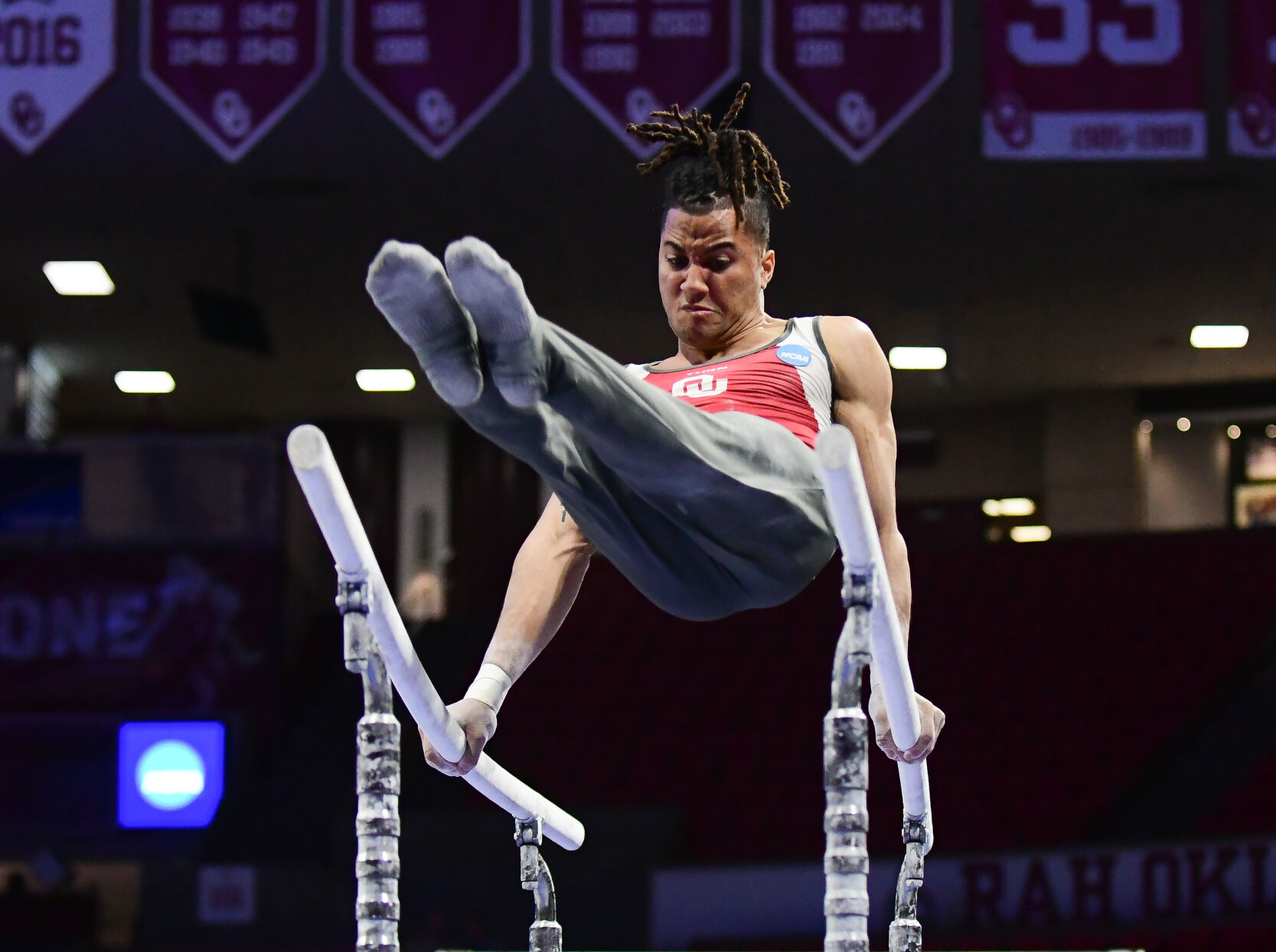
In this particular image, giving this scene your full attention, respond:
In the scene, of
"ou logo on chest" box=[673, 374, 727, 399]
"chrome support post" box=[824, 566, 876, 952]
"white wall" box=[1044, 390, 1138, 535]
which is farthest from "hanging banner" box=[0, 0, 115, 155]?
"white wall" box=[1044, 390, 1138, 535]

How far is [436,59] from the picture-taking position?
8805mm

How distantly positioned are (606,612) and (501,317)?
1064 centimetres

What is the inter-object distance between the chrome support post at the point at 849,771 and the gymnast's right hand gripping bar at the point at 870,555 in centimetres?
5

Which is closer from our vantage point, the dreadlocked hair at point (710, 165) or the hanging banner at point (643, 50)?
the dreadlocked hair at point (710, 165)

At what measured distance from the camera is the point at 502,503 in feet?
56.7

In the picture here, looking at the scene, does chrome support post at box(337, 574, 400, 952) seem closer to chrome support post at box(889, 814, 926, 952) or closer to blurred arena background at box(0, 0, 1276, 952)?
chrome support post at box(889, 814, 926, 952)

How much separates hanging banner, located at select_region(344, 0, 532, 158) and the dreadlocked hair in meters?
5.09

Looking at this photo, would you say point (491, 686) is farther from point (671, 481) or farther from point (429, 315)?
point (429, 315)

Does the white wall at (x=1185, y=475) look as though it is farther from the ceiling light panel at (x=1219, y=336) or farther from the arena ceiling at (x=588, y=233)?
the ceiling light panel at (x=1219, y=336)

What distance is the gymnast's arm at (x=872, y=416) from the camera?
3.84m

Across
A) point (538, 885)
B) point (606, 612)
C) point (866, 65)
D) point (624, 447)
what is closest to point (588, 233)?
point (606, 612)

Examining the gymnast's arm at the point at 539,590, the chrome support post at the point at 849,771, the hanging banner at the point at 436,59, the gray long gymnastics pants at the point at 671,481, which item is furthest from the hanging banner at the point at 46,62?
the chrome support post at the point at 849,771

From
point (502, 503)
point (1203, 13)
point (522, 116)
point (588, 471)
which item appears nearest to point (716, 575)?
point (588, 471)

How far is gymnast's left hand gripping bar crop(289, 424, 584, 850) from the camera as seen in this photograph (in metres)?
2.76
